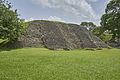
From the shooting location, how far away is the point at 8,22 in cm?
1627

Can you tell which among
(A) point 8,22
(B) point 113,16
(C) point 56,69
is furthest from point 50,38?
(B) point 113,16

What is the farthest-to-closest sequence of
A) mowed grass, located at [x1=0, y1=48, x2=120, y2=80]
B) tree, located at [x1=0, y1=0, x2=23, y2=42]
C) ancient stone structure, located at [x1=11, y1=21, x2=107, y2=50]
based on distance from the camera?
ancient stone structure, located at [x1=11, y1=21, x2=107, y2=50]
tree, located at [x1=0, y1=0, x2=23, y2=42]
mowed grass, located at [x1=0, y1=48, x2=120, y2=80]

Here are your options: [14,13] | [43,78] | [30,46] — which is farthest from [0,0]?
[43,78]

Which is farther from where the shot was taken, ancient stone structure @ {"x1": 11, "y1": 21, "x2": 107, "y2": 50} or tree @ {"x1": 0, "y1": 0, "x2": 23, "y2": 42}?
ancient stone structure @ {"x1": 11, "y1": 21, "x2": 107, "y2": 50}

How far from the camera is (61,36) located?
878 inches

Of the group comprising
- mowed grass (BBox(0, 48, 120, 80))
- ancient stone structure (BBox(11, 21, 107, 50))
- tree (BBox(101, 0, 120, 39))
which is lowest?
mowed grass (BBox(0, 48, 120, 80))

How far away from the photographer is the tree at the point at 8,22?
1503 centimetres

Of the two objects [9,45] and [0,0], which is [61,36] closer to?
[9,45]

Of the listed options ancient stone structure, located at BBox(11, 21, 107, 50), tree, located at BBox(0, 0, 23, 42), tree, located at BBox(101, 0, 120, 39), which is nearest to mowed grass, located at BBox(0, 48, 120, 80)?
tree, located at BBox(0, 0, 23, 42)

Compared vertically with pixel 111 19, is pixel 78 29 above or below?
below

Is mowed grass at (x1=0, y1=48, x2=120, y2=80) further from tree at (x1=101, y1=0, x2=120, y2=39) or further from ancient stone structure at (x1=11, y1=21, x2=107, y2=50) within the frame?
tree at (x1=101, y1=0, x2=120, y2=39)

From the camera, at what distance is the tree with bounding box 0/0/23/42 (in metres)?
15.0

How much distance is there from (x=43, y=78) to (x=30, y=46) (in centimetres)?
1462

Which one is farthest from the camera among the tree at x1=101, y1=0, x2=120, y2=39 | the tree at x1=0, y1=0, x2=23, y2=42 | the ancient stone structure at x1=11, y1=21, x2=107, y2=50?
the tree at x1=101, y1=0, x2=120, y2=39
